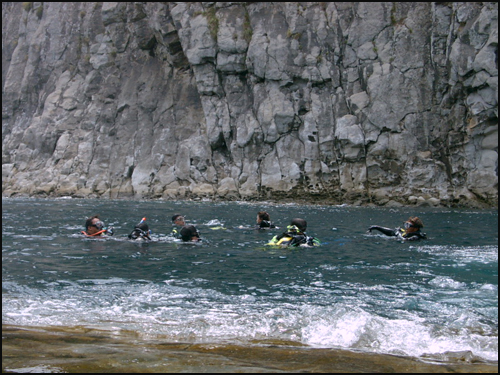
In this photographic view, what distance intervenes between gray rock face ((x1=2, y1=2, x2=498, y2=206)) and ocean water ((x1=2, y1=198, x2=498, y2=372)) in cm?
2257

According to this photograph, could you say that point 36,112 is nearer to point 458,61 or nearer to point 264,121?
point 264,121

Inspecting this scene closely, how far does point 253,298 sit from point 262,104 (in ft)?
114

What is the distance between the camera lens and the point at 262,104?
135 feet

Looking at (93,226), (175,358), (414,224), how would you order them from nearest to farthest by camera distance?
(175,358), (93,226), (414,224)

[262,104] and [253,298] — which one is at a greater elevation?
[262,104]

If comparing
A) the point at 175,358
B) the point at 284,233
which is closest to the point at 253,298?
the point at 175,358

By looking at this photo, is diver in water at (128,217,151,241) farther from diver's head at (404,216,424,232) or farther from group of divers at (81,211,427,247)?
diver's head at (404,216,424,232)

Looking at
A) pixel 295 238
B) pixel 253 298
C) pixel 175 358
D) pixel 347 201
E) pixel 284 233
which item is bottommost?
pixel 347 201

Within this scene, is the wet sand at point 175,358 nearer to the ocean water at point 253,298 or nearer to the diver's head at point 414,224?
the ocean water at point 253,298

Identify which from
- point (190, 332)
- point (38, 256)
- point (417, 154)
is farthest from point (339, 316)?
point (417, 154)

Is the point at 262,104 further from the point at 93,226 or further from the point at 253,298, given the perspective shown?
the point at 253,298

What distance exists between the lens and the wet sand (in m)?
3.71

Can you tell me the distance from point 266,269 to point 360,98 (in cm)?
3033

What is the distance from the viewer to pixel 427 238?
15383 millimetres
